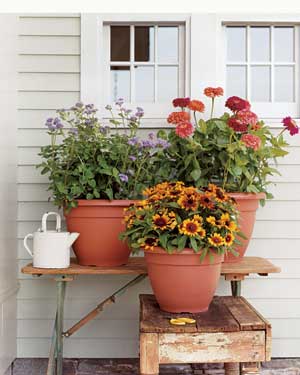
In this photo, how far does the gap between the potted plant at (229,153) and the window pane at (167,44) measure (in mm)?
472

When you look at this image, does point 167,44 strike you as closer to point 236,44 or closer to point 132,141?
point 236,44

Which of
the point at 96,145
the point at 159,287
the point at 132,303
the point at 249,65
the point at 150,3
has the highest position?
the point at 150,3

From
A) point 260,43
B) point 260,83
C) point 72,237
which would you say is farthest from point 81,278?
point 260,43

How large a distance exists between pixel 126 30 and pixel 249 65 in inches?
27.5

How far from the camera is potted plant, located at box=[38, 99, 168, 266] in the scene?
2.73 meters

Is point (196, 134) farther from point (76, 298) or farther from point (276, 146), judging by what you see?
point (76, 298)

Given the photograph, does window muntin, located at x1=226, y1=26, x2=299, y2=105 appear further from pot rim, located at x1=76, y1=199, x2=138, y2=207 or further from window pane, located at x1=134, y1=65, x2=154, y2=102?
pot rim, located at x1=76, y1=199, x2=138, y2=207

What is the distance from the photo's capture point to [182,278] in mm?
2369

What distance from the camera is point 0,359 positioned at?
110 inches

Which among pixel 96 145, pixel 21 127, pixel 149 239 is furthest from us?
pixel 21 127

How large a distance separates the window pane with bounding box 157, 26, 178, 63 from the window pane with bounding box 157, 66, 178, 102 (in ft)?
0.18

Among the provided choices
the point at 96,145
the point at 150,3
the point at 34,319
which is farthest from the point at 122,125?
the point at 34,319

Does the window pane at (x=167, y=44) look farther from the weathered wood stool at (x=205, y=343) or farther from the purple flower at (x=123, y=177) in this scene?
the weathered wood stool at (x=205, y=343)

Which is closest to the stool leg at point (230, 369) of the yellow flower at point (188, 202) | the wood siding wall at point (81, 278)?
the wood siding wall at point (81, 278)
